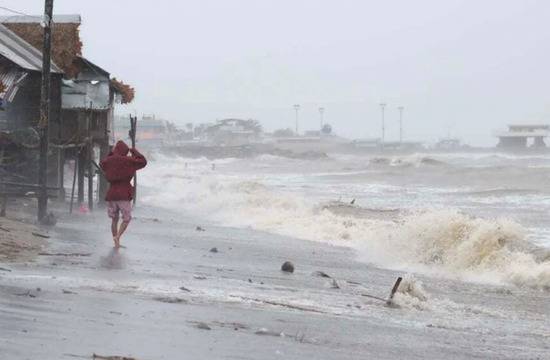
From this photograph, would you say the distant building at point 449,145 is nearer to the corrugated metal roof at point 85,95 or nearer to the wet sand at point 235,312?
the corrugated metal roof at point 85,95

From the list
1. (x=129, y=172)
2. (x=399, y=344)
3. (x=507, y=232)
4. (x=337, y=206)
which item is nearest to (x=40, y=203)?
(x=129, y=172)

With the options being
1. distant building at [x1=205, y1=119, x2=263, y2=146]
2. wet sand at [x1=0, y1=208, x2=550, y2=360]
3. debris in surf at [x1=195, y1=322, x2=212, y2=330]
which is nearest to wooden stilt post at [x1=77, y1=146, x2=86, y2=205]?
wet sand at [x1=0, y1=208, x2=550, y2=360]

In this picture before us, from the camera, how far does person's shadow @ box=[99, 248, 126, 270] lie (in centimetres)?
1111

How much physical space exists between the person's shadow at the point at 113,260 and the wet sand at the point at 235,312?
0.06 ft

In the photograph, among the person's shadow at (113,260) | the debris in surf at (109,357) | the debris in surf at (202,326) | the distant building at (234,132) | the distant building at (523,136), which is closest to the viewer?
the debris in surf at (109,357)

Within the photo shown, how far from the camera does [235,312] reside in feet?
27.7

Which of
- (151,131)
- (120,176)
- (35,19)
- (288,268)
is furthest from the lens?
(151,131)

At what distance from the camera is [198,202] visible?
32594mm

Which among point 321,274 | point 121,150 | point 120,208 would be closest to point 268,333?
point 321,274

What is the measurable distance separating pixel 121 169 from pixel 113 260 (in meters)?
1.81

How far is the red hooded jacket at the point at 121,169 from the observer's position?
512 inches

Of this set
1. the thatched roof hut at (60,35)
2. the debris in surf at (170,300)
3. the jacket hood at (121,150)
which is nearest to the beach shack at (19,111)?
the thatched roof hut at (60,35)

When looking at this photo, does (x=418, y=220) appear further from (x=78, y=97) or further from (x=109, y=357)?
(x=109, y=357)

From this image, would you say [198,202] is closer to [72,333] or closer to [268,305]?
[268,305]
